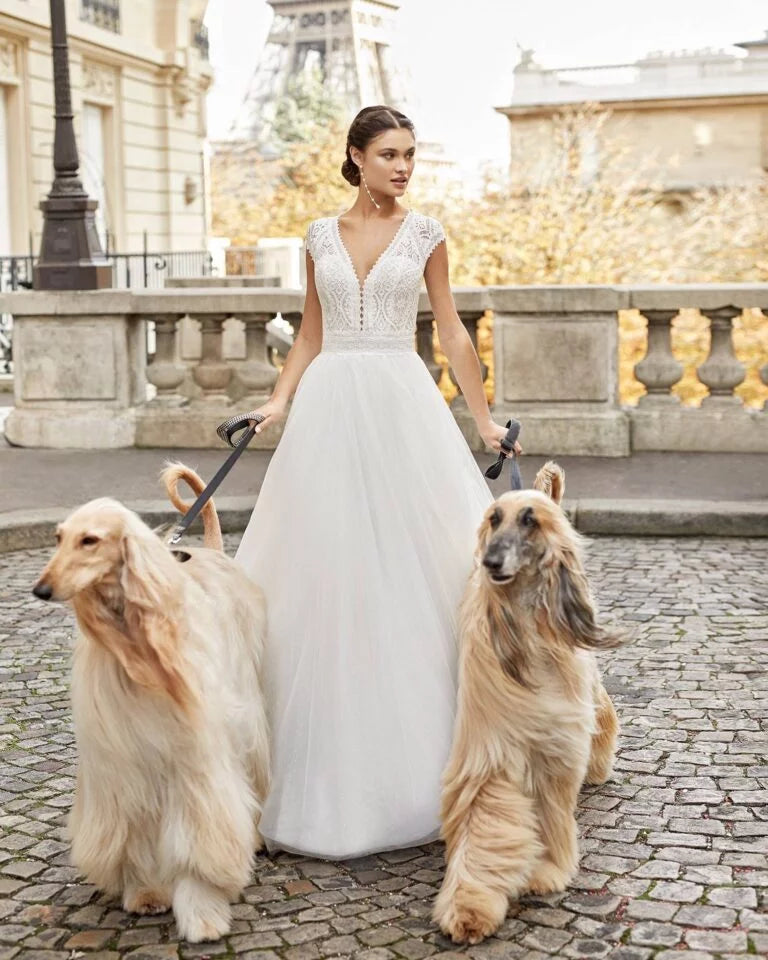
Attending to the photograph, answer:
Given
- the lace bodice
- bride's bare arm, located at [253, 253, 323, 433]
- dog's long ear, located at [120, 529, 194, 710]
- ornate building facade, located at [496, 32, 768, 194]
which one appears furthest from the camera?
ornate building facade, located at [496, 32, 768, 194]

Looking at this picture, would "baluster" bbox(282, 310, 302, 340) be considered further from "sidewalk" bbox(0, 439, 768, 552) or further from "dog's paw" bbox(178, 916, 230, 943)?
"dog's paw" bbox(178, 916, 230, 943)

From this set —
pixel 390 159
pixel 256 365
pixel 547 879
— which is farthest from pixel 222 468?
pixel 256 365

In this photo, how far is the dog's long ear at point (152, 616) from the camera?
353 centimetres

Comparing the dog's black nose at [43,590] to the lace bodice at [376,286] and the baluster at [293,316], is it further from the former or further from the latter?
the baluster at [293,316]

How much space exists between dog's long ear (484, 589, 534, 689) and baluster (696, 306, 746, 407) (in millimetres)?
7063

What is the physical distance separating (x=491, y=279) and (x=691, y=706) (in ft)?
59.6

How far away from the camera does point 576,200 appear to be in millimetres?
25547

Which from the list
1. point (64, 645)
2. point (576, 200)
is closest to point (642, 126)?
point (576, 200)

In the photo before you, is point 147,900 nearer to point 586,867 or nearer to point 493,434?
point 586,867

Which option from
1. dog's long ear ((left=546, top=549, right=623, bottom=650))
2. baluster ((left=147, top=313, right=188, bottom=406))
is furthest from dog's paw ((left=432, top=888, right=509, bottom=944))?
baluster ((left=147, top=313, right=188, bottom=406))

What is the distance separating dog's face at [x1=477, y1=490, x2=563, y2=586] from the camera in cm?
364

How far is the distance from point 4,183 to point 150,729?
880 inches

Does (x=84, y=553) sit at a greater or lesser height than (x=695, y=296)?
lesser

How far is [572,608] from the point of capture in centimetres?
372
